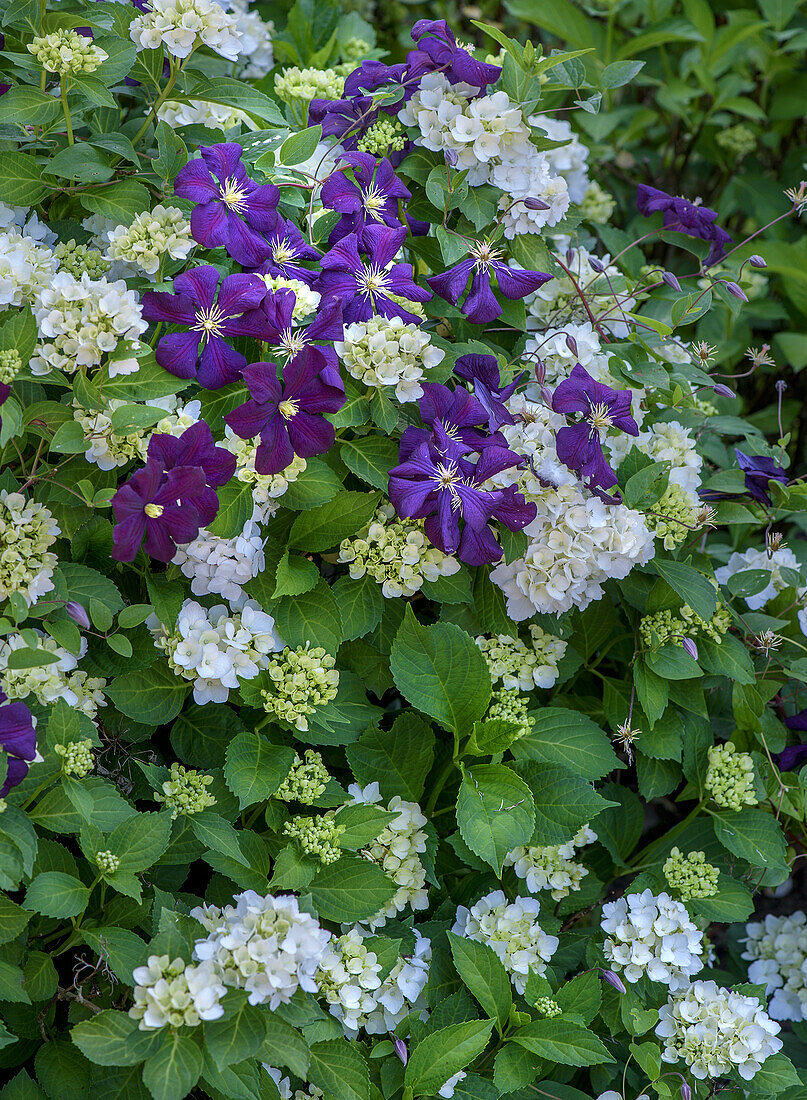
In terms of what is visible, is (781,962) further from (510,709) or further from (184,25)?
(184,25)

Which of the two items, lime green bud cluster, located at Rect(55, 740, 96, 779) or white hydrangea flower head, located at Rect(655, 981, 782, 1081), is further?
white hydrangea flower head, located at Rect(655, 981, 782, 1081)

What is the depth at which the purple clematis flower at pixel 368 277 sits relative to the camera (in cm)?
145

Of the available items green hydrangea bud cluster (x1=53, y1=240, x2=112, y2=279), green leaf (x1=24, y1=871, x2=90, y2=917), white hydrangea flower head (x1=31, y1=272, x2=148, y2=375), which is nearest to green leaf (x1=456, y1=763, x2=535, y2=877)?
green leaf (x1=24, y1=871, x2=90, y2=917)

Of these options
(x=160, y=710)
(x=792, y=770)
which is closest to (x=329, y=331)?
(x=160, y=710)

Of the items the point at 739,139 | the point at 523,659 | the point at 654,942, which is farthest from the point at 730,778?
the point at 739,139

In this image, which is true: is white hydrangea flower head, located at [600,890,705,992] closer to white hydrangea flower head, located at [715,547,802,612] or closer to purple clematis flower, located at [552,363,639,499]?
white hydrangea flower head, located at [715,547,802,612]

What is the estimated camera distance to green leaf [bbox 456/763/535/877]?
1.40 meters

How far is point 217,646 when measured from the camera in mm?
1388

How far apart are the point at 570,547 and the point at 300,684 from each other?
1.53 ft

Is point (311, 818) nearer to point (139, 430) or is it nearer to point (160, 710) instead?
point (160, 710)

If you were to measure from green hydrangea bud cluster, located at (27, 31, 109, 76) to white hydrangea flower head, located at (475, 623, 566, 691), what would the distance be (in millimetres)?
1071

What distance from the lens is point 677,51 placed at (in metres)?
3.26

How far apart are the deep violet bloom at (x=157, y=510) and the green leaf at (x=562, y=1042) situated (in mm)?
886

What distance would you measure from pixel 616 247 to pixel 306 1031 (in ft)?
5.49
